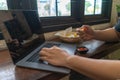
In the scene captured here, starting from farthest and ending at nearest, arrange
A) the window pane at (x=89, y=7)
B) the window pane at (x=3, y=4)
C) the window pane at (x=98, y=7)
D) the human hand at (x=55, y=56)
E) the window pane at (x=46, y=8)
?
the window pane at (x=98, y=7), the window pane at (x=89, y=7), the window pane at (x=46, y=8), the window pane at (x=3, y=4), the human hand at (x=55, y=56)

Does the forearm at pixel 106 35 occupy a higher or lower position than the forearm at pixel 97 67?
higher

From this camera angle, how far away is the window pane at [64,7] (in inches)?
58.2

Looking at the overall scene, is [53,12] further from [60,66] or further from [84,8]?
[60,66]

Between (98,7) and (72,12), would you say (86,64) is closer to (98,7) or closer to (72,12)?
(72,12)

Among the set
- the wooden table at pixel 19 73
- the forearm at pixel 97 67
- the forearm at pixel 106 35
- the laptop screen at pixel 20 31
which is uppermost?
the laptop screen at pixel 20 31

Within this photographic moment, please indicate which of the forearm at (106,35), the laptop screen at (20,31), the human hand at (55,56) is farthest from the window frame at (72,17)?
the human hand at (55,56)

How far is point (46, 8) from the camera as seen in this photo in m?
1.38

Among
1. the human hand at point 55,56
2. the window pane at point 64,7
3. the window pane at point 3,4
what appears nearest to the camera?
the human hand at point 55,56

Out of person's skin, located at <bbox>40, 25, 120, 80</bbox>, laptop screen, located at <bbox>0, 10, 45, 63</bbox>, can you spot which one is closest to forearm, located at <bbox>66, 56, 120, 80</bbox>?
person's skin, located at <bbox>40, 25, 120, 80</bbox>

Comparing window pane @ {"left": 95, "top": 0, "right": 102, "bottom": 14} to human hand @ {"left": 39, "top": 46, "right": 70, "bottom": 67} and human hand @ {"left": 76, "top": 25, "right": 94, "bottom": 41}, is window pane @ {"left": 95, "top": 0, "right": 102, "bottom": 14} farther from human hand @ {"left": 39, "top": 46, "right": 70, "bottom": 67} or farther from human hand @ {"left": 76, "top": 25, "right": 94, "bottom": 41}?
human hand @ {"left": 39, "top": 46, "right": 70, "bottom": 67}

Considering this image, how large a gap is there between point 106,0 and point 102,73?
61.4 inches

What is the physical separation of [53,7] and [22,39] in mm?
738

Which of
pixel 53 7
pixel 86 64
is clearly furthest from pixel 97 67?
pixel 53 7

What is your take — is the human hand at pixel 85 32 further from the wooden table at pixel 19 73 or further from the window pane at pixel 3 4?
the window pane at pixel 3 4
